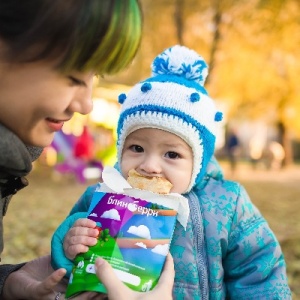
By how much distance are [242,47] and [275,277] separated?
13228 mm

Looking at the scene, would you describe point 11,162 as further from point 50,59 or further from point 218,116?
point 218,116

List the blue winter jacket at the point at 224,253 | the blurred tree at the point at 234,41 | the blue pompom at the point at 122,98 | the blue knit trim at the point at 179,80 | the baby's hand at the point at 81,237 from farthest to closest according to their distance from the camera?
1. the blurred tree at the point at 234,41
2. the blue pompom at the point at 122,98
3. the blue knit trim at the point at 179,80
4. the blue winter jacket at the point at 224,253
5. the baby's hand at the point at 81,237

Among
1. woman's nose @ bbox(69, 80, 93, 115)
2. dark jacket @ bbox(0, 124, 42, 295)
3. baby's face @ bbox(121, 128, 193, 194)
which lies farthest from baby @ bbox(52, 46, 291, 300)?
woman's nose @ bbox(69, 80, 93, 115)

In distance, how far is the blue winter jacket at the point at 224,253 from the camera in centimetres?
208

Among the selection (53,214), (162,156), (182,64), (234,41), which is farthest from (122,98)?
(234,41)

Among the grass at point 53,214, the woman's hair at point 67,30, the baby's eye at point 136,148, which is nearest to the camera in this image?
the woman's hair at point 67,30

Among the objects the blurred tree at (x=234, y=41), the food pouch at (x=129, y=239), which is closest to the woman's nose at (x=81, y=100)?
the food pouch at (x=129, y=239)

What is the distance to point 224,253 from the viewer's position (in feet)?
7.16

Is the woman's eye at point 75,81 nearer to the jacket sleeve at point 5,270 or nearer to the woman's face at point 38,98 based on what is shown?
the woman's face at point 38,98

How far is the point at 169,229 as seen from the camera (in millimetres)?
1850

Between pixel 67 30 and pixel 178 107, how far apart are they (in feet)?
2.70

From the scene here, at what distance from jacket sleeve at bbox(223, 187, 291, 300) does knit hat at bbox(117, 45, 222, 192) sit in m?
0.31

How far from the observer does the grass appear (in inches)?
217

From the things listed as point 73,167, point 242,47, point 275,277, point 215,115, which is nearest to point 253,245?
point 275,277
